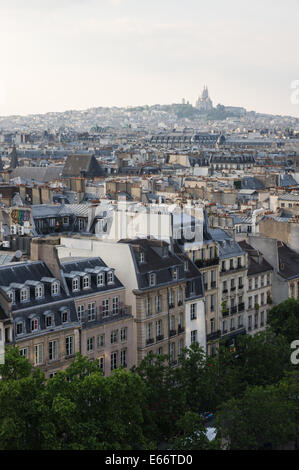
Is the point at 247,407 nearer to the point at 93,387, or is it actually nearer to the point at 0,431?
the point at 93,387

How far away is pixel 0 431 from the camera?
92.2 ft

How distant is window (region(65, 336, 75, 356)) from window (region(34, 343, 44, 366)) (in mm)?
1305

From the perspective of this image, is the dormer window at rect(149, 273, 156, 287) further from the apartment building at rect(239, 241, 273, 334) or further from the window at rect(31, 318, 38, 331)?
the apartment building at rect(239, 241, 273, 334)

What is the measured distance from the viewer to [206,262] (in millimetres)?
45438

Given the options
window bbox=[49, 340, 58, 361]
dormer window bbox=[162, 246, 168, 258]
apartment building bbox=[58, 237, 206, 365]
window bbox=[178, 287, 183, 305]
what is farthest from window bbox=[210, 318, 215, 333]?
window bbox=[49, 340, 58, 361]

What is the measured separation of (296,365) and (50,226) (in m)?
17.7

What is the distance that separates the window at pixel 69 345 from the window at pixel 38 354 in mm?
1305

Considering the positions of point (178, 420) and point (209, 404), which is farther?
point (209, 404)

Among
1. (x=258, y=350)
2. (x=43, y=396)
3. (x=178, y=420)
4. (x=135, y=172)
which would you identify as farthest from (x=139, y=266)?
(x=135, y=172)

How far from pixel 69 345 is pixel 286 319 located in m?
13.4

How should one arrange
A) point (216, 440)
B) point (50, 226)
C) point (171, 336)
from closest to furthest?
point (216, 440)
point (171, 336)
point (50, 226)

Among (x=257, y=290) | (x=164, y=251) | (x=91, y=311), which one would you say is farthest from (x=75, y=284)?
(x=257, y=290)

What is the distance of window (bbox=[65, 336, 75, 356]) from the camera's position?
35.9 metres

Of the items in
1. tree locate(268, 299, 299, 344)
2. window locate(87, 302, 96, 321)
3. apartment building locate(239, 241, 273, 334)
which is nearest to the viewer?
window locate(87, 302, 96, 321)
